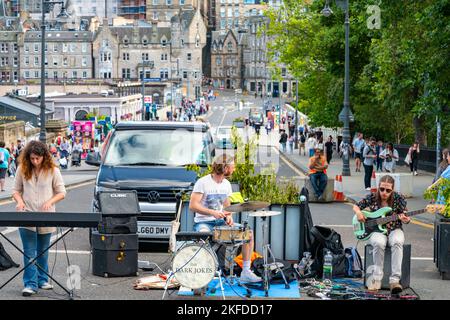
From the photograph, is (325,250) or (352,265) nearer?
(325,250)

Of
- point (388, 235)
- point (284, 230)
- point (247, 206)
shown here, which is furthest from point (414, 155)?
point (247, 206)

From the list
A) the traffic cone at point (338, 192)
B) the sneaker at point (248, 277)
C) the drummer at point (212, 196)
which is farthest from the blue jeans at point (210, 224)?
the traffic cone at point (338, 192)

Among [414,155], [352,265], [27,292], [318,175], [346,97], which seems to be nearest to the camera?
[27,292]

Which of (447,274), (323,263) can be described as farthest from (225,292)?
(447,274)

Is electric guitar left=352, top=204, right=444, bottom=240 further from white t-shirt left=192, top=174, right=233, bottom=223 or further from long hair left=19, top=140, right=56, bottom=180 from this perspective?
long hair left=19, top=140, right=56, bottom=180

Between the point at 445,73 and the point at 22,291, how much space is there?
53.4 feet

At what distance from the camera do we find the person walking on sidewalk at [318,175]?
29.5 metres

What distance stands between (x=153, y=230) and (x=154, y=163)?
5.50 feet

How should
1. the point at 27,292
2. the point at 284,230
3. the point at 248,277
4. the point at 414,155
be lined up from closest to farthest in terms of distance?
the point at 27,292
the point at 248,277
the point at 284,230
the point at 414,155

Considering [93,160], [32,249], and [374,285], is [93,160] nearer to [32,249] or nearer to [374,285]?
[32,249]

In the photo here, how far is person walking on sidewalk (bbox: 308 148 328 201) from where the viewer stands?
29509 mm

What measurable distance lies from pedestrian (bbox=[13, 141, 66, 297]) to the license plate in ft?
13.9

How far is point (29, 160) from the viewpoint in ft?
44.5
